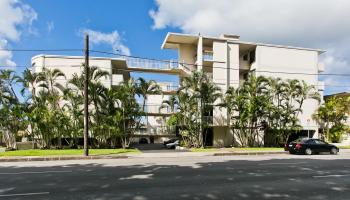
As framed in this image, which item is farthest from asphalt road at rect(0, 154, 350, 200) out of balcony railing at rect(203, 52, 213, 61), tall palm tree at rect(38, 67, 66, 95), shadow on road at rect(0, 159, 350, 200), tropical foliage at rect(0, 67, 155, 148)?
balcony railing at rect(203, 52, 213, 61)

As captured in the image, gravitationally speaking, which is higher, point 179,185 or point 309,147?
Result: point 179,185

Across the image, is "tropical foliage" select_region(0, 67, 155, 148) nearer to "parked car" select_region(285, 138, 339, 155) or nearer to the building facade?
the building facade

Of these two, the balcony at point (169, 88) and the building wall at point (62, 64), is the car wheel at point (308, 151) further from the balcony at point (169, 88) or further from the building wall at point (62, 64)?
the building wall at point (62, 64)

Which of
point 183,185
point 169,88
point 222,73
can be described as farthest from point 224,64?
point 183,185

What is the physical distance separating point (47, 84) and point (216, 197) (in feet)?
91.9

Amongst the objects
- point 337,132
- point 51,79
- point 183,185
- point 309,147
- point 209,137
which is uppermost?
point 51,79

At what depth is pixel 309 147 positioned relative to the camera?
23.4 meters

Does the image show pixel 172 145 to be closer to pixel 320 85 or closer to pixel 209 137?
pixel 209 137

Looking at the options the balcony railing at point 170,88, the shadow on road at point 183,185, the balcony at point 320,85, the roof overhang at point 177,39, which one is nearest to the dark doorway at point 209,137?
the balcony railing at point 170,88

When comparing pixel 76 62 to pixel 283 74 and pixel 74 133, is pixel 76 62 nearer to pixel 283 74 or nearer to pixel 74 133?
pixel 74 133

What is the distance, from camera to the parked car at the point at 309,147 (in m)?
23.3

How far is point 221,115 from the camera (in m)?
33.7

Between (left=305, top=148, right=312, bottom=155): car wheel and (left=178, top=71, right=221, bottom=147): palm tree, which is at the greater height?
(left=178, top=71, right=221, bottom=147): palm tree

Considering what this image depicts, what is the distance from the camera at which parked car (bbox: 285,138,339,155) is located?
2328 centimetres
